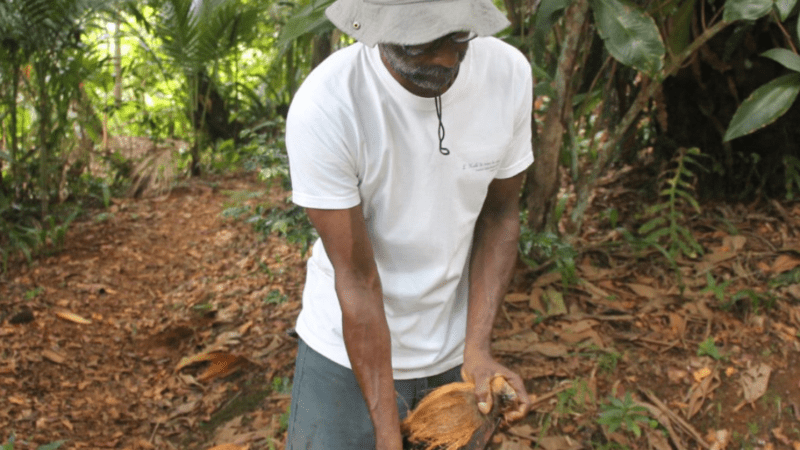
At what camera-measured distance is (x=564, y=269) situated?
324 cm

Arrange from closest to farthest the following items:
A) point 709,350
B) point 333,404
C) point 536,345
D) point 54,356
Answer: point 333,404 < point 709,350 < point 536,345 < point 54,356

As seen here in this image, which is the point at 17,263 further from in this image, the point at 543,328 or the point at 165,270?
the point at 543,328

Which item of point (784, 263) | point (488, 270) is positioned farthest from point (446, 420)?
point (784, 263)

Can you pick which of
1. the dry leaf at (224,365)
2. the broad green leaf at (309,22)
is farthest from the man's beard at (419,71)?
the dry leaf at (224,365)

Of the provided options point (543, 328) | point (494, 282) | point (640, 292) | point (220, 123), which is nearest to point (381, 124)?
point (494, 282)

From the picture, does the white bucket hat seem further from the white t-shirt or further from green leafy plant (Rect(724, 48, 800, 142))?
green leafy plant (Rect(724, 48, 800, 142))

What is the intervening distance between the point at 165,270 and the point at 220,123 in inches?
90.0

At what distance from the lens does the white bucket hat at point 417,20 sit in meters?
1.43

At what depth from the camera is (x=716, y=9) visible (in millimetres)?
3201

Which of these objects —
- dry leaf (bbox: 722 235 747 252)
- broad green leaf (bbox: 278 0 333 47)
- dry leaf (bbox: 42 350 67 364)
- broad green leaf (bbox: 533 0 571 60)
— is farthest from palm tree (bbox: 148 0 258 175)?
dry leaf (bbox: 722 235 747 252)

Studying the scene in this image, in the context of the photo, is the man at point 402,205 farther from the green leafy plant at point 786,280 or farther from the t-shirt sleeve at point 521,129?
the green leafy plant at point 786,280

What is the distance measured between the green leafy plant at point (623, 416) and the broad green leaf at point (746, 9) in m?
1.28

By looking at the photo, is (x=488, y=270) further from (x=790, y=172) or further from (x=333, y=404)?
(x=790, y=172)

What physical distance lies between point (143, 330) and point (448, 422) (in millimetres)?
2606
